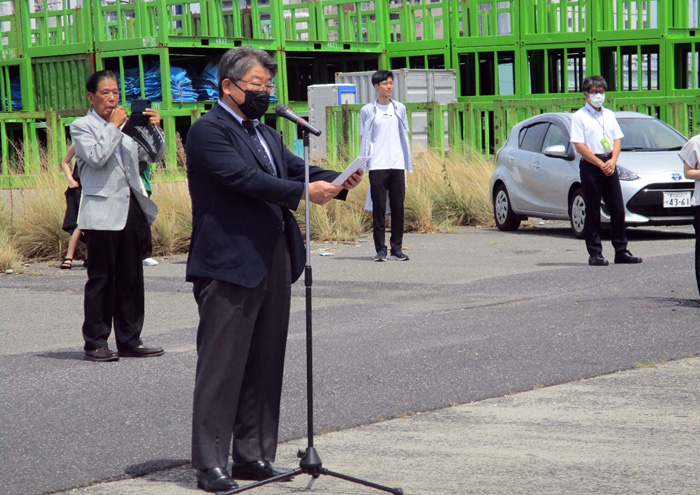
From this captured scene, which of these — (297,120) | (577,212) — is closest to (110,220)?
(297,120)

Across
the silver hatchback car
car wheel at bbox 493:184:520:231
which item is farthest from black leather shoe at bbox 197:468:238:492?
car wheel at bbox 493:184:520:231

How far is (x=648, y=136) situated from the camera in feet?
52.0

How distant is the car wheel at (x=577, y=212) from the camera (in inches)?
587

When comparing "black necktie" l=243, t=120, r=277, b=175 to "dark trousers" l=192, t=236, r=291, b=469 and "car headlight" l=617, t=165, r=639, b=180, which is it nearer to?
"dark trousers" l=192, t=236, r=291, b=469

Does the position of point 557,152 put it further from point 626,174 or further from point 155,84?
point 155,84

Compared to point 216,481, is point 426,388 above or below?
below

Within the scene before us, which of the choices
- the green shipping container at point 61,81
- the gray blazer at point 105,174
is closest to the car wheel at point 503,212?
the gray blazer at point 105,174

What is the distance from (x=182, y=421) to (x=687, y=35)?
22.7 m

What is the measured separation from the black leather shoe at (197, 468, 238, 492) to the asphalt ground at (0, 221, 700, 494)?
0.70 feet

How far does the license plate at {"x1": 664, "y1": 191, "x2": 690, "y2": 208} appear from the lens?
14523 millimetres

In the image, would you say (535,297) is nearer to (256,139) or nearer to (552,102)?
(256,139)

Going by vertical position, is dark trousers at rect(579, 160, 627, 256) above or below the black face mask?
below

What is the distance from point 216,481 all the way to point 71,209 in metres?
8.83

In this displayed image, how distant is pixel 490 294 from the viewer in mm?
10406
